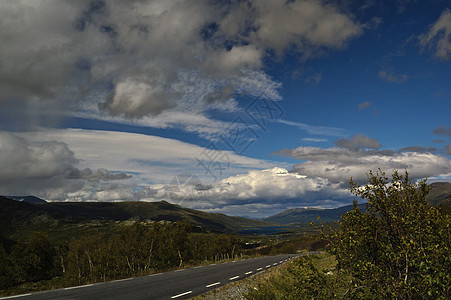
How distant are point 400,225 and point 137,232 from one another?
179ft

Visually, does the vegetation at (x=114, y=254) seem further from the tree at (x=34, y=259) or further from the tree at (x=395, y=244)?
the tree at (x=395, y=244)

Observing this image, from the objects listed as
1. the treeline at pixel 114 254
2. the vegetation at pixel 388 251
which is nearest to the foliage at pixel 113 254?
the treeline at pixel 114 254

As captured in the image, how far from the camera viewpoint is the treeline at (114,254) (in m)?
55.1

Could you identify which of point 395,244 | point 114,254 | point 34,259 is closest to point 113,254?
point 114,254

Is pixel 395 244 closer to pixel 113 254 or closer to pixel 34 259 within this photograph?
pixel 113 254

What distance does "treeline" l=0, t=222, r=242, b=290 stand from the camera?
55.1 metres

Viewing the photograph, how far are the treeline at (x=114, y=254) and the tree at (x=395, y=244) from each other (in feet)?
138

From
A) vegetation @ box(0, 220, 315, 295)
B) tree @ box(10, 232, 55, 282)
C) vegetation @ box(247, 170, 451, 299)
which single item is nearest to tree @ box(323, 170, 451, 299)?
vegetation @ box(247, 170, 451, 299)

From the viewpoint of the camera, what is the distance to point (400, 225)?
625cm

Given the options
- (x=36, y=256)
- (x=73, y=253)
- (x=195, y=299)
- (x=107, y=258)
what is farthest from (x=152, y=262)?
(x=195, y=299)

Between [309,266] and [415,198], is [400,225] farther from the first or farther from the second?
[309,266]

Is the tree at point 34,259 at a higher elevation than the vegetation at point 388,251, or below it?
below

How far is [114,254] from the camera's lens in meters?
63.1

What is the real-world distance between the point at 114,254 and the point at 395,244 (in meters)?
66.6
